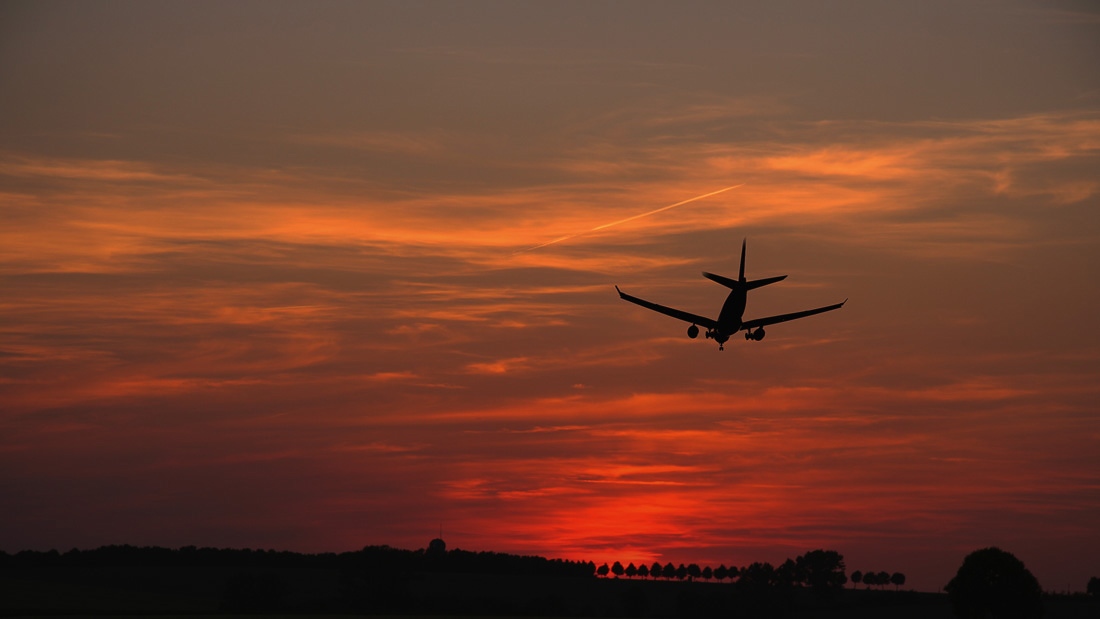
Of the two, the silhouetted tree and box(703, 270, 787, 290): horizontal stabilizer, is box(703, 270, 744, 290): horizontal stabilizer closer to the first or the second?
box(703, 270, 787, 290): horizontal stabilizer

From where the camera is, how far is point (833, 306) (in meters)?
102

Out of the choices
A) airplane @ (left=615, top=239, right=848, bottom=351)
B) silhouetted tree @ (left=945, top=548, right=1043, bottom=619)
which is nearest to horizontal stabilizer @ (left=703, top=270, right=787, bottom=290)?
airplane @ (left=615, top=239, right=848, bottom=351)

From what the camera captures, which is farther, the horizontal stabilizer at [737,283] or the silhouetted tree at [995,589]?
the silhouetted tree at [995,589]

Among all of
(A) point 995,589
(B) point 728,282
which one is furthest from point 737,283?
(A) point 995,589

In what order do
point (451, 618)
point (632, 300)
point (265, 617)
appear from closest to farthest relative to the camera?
point (632, 300)
point (265, 617)
point (451, 618)

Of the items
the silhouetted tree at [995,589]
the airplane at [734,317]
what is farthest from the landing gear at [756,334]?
the silhouetted tree at [995,589]

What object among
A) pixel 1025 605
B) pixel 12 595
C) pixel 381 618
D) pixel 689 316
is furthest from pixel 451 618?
pixel 689 316

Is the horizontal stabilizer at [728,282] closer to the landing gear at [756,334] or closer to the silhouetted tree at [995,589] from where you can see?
the landing gear at [756,334]

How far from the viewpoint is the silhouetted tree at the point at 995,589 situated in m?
184

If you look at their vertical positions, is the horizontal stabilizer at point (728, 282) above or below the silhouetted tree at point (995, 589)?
above

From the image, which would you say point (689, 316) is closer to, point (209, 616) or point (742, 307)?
point (742, 307)

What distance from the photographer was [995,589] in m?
185

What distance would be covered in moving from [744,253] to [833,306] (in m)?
8.66

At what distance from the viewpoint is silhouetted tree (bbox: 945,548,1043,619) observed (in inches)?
Result: 7229
